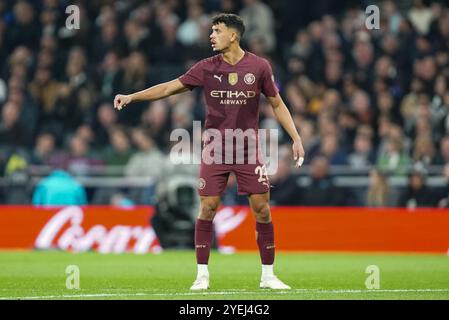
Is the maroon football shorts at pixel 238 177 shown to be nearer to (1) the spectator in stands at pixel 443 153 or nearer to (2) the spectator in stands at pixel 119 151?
(1) the spectator in stands at pixel 443 153

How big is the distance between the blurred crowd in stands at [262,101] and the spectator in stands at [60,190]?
0.08 metres

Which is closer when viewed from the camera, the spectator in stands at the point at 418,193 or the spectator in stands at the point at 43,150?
the spectator in stands at the point at 418,193

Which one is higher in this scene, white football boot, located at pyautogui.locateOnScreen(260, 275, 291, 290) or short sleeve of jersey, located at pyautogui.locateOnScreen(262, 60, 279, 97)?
short sleeve of jersey, located at pyautogui.locateOnScreen(262, 60, 279, 97)

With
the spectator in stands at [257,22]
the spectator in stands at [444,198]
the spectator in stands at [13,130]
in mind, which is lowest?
the spectator in stands at [444,198]

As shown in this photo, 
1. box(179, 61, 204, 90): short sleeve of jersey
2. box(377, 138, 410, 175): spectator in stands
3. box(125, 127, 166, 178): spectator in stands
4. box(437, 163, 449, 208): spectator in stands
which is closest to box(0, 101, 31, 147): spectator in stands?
box(125, 127, 166, 178): spectator in stands

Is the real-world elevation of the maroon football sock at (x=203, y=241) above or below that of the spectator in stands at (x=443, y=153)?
below

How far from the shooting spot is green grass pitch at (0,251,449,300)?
33.5ft

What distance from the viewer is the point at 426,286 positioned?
11.2 metres

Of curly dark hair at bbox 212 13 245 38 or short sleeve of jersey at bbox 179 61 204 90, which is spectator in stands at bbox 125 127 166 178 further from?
curly dark hair at bbox 212 13 245 38

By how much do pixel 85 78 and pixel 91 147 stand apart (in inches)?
61.7

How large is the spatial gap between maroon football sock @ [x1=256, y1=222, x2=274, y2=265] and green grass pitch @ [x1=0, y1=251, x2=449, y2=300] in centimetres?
30

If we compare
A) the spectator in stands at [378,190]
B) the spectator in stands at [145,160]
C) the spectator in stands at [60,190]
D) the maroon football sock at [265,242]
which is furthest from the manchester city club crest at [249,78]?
the spectator in stands at [60,190]

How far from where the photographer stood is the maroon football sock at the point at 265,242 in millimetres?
10945
